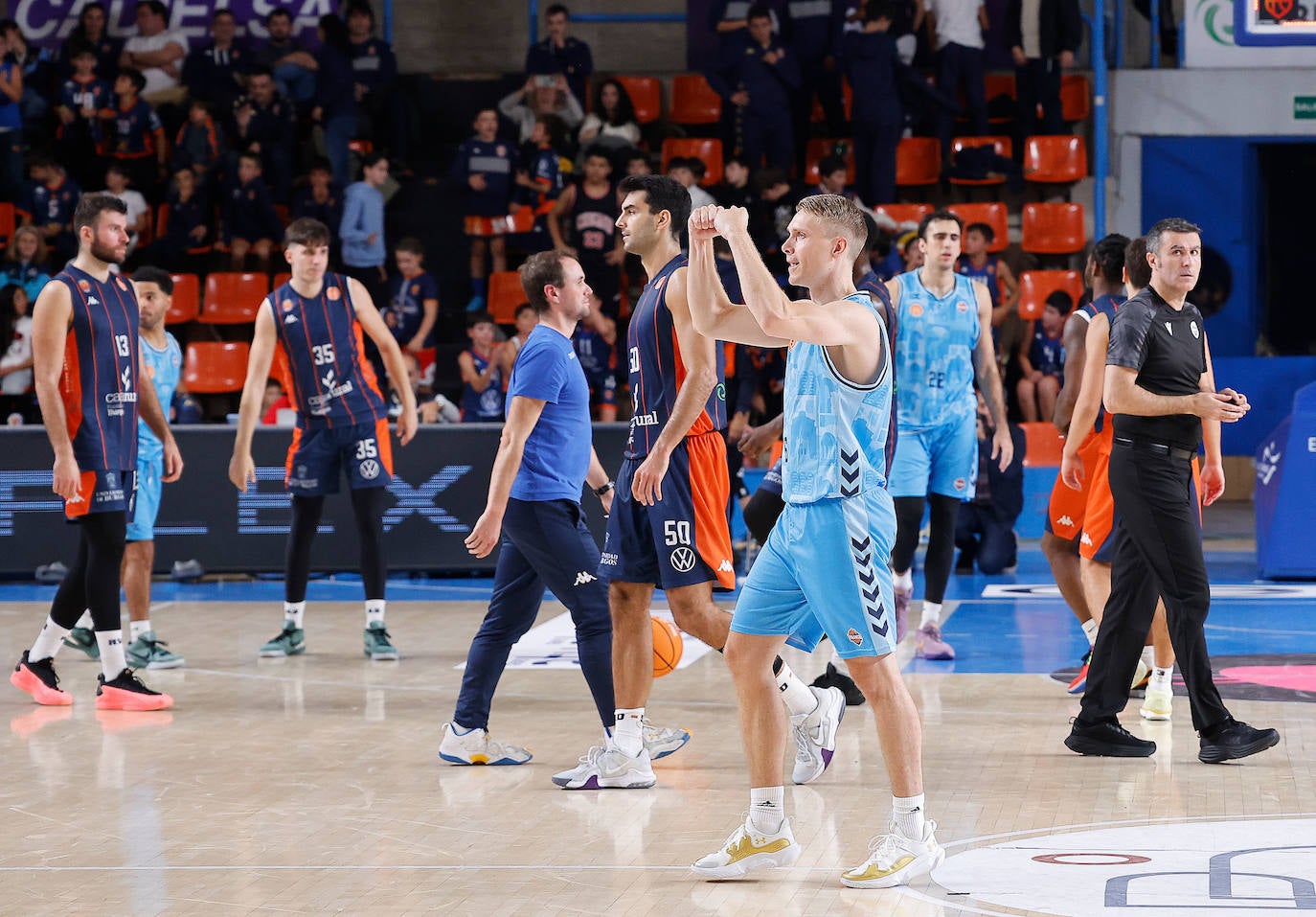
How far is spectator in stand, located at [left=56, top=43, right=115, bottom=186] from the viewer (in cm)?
1706

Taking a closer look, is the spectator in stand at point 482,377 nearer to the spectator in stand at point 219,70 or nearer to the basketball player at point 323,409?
the basketball player at point 323,409

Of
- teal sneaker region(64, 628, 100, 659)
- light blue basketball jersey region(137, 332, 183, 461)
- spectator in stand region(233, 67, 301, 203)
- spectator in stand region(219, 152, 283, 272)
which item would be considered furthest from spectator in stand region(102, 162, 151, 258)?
teal sneaker region(64, 628, 100, 659)

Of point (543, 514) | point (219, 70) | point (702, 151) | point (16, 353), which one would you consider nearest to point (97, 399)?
point (543, 514)

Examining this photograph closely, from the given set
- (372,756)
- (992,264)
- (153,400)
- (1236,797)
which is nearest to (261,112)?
(992,264)

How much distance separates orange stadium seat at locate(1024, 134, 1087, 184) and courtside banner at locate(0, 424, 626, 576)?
6.87 metres

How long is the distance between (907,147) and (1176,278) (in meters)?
11.5

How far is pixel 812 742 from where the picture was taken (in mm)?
5969

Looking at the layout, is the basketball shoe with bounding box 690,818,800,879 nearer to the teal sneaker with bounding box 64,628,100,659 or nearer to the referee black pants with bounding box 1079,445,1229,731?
the referee black pants with bounding box 1079,445,1229,731

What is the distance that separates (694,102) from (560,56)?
67.2 inches

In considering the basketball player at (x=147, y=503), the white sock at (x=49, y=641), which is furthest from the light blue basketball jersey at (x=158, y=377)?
the white sock at (x=49, y=641)

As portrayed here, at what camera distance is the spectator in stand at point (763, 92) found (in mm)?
16328

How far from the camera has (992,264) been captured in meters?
15.4

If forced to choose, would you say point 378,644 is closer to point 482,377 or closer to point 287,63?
point 482,377

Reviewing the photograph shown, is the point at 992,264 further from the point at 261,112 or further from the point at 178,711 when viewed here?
the point at 178,711
